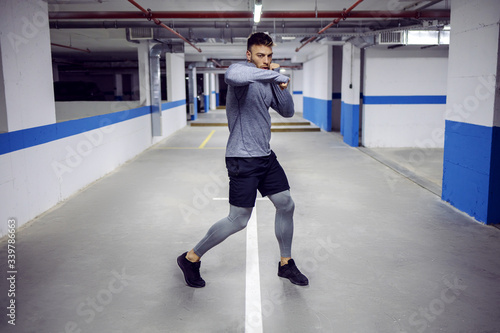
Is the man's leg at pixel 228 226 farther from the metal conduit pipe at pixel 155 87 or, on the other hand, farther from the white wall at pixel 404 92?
the metal conduit pipe at pixel 155 87

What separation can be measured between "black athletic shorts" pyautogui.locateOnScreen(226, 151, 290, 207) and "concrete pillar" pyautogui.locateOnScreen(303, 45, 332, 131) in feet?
36.9

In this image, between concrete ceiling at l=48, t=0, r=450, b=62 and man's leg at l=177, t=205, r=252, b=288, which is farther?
concrete ceiling at l=48, t=0, r=450, b=62

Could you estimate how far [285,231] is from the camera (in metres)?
2.92

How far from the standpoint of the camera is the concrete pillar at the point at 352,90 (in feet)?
33.1

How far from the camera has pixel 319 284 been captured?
295 cm

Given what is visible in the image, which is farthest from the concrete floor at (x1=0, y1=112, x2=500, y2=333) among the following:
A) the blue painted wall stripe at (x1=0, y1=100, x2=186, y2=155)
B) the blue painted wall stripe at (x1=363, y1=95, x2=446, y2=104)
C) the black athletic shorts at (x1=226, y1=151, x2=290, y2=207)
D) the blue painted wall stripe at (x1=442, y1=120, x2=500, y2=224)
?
the blue painted wall stripe at (x1=363, y1=95, x2=446, y2=104)

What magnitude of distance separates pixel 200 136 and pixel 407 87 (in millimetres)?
6111

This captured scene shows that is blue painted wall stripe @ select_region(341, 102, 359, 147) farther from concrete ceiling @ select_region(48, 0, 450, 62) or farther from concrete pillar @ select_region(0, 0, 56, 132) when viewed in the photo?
concrete pillar @ select_region(0, 0, 56, 132)

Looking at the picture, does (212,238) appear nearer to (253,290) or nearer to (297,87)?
(253,290)

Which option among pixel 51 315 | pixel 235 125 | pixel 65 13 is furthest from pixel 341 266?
pixel 65 13

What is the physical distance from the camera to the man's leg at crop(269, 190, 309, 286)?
110 inches

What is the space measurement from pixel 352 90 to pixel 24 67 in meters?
7.82

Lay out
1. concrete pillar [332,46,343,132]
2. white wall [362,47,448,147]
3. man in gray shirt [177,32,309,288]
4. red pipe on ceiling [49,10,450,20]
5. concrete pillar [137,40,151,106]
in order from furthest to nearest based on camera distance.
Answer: concrete pillar [332,46,343,132], concrete pillar [137,40,151,106], white wall [362,47,448,147], red pipe on ceiling [49,10,450,20], man in gray shirt [177,32,309,288]

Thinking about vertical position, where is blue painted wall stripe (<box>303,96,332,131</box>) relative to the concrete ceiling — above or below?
below
